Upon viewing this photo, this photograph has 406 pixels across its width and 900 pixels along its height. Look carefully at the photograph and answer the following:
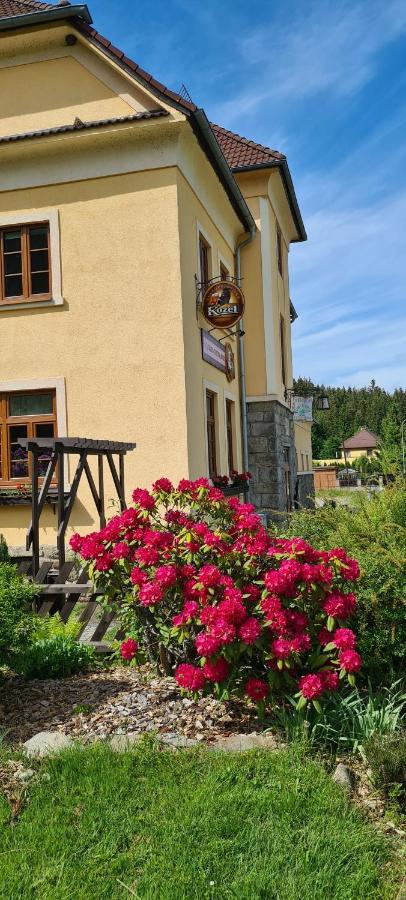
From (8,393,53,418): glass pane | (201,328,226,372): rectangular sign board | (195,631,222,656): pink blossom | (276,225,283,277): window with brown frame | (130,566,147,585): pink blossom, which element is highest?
(276,225,283,277): window with brown frame

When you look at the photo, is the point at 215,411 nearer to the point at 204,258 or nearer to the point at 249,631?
the point at 204,258

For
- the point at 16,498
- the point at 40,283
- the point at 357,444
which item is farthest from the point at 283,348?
the point at 357,444

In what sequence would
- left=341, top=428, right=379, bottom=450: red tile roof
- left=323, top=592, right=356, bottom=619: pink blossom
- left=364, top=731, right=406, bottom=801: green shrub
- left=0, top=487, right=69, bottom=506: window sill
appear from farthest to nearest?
left=341, top=428, right=379, bottom=450: red tile roof
left=0, top=487, right=69, bottom=506: window sill
left=323, top=592, right=356, bottom=619: pink blossom
left=364, top=731, right=406, bottom=801: green shrub

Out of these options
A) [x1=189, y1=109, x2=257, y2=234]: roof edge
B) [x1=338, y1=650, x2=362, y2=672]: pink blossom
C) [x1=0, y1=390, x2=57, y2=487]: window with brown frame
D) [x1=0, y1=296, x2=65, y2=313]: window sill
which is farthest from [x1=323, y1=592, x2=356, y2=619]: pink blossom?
[x1=189, y1=109, x2=257, y2=234]: roof edge

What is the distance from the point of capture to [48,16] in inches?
397

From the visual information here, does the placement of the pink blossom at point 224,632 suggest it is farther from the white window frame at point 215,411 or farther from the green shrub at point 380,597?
the white window frame at point 215,411

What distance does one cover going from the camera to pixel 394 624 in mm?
4727

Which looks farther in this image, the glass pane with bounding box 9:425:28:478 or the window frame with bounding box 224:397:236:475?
the window frame with bounding box 224:397:236:475

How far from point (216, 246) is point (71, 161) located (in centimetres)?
346

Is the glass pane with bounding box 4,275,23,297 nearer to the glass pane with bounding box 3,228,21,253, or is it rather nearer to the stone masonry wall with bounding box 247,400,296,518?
the glass pane with bounding box 3,228,21,253

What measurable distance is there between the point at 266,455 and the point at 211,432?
2776 mm

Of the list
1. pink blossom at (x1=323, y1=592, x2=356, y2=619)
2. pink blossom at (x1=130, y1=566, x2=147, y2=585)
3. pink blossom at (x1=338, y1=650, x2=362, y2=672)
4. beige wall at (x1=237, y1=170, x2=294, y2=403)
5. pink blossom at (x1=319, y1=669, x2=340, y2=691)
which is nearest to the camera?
pink blossom at (x1=338, y1=650, x2=362, y2=672)

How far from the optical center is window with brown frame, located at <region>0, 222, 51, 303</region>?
10758mm

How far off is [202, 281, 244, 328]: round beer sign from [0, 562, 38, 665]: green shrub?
7.23 m
